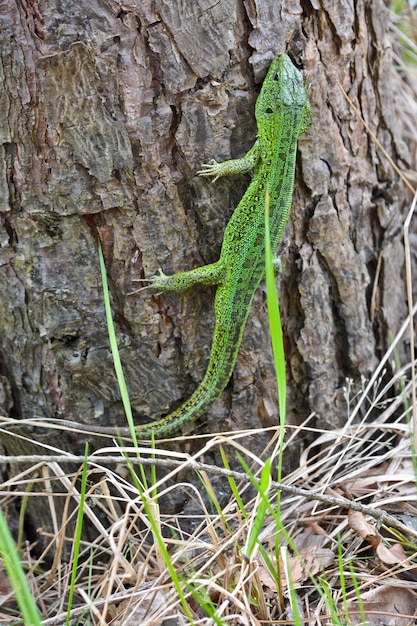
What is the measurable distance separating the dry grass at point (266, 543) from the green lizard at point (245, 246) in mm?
239

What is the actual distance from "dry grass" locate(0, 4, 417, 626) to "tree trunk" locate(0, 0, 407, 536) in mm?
257

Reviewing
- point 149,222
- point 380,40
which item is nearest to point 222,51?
point 149,222

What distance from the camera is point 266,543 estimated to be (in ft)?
8.52

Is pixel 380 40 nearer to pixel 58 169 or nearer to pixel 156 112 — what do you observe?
pixel 156 112

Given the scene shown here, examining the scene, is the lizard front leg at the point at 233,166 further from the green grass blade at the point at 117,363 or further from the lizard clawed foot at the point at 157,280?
the green grass blade at the point at 117,363

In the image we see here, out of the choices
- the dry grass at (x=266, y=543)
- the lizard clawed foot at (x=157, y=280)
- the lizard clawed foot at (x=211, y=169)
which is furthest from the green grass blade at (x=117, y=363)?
the lizard clawed foot at (x=211, y=169)

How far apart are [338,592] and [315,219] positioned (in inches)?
60.8

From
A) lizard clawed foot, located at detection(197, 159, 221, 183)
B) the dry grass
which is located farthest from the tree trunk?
the dry grass

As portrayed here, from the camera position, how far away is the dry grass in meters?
2.03

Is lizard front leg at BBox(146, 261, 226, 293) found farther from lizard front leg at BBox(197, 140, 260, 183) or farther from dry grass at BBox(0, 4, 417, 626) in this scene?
dry grass at BBox(0, 4, 417, 626)

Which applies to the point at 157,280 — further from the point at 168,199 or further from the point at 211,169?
the point at 211,169

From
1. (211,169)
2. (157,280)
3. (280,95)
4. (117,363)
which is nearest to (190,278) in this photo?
(157,280)

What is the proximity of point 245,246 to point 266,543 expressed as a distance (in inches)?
51.0

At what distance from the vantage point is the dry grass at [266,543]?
203 centimetres
